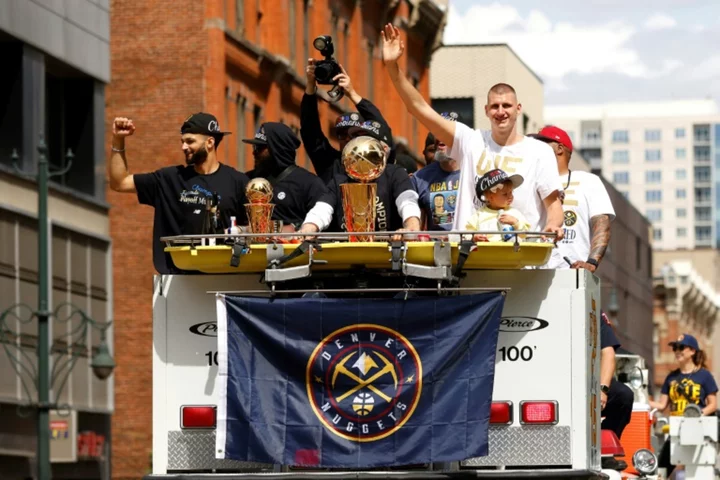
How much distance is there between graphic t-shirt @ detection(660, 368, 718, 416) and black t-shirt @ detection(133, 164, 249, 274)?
25.7 feet

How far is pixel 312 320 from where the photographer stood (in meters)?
9.85

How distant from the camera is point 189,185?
11.1 meters

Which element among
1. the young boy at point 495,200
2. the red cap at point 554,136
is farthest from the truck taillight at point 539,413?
the red cap at point 554,136

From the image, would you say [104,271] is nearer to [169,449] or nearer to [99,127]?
[99,127]

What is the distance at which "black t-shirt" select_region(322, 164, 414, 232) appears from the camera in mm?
10562

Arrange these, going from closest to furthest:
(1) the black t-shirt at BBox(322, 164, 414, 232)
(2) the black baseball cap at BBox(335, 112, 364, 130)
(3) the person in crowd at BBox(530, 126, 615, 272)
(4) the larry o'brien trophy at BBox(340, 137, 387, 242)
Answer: (4) the larry o'brien trophy at BBox(340, 137, 387, 242) → (1) the black t-shirt at BBox(322, 164, 414, 232) → (2) the black baseball cap at BBox(335, 112, 364, 130) → (3) the person in crowd at BBox(530, 126, 615, 272)

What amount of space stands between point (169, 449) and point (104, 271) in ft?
105

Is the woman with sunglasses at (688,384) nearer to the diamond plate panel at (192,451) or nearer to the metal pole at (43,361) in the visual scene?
the diamond plate panel at (192,451)

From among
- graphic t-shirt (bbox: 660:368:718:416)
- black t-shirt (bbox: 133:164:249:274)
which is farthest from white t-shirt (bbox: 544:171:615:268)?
graphic t-shirt (bbox: 660:368:718:416)

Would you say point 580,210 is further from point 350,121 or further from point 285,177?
point 285,177

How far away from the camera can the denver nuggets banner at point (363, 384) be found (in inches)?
386

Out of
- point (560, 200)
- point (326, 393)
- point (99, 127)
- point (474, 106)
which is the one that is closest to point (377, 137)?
point (560, 200)

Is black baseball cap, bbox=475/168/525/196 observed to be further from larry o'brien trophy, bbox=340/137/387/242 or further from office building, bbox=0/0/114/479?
office building, bbox=0/0/114/479

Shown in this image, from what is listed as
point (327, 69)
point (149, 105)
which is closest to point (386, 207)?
point (327, 69)
